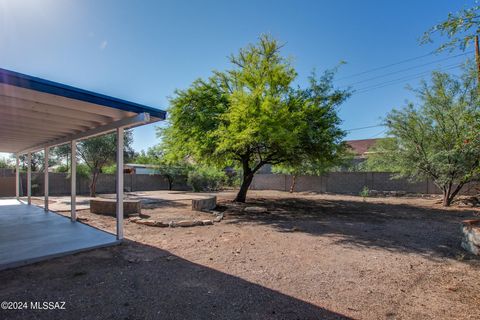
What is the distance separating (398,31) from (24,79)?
13.1 metres

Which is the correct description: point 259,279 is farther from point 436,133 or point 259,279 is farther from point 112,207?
point 436,133

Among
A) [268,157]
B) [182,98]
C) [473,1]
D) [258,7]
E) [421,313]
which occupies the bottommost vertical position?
[421,313]

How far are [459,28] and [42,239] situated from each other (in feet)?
24.2

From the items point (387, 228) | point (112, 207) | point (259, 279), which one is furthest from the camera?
point (112, 207)

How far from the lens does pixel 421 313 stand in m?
2.64

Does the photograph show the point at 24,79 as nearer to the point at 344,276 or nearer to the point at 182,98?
the point at 344,276

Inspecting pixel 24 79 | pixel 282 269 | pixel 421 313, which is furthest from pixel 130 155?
pixel 421 313

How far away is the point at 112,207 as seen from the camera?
27.9 feet

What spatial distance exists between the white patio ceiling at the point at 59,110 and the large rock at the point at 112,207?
8.62ft

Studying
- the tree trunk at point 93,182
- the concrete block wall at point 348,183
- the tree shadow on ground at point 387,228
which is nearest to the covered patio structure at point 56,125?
the tree shadow on ground at point 387,228

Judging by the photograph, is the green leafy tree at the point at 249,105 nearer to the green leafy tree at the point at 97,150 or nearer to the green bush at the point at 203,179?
the green leafy tree at the point at 97,150

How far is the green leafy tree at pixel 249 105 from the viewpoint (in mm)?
8758

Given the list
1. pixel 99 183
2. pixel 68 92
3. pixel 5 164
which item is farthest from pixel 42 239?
pixel 5 164

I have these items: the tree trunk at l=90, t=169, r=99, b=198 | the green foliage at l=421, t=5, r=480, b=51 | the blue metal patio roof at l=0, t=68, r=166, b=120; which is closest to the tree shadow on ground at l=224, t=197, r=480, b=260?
the green foliage at l=421, t=5, r=480, b=51
